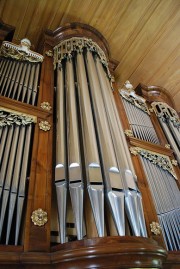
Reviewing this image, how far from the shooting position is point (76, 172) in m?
1.73

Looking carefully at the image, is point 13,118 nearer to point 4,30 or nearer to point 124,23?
point 4,30

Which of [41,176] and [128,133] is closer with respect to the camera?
[41,176]

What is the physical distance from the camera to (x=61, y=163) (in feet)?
6.02

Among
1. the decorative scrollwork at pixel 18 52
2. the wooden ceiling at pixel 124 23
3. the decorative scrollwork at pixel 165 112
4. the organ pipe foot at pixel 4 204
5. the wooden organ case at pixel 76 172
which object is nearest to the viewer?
the wooden organ case at pixel 76 172

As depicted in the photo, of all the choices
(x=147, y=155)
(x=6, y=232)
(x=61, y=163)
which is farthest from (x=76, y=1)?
(x=6, y=232)

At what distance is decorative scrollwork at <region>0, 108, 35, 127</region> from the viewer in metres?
2.15

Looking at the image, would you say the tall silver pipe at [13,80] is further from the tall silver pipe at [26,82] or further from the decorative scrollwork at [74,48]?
the decorative scrollwork at [74,48]

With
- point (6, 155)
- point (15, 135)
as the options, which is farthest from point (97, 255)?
point (15, 135)

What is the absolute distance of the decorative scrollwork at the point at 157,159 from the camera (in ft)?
9.24

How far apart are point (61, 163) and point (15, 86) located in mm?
1199

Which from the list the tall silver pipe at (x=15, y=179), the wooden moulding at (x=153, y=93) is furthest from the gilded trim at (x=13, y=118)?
the wooden moulding at (x=153, y=93)

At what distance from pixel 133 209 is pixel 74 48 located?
2.41m

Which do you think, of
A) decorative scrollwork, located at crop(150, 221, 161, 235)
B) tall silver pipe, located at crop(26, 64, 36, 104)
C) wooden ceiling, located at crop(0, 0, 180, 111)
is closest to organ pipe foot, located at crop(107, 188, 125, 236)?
decorative scrollwork, located at crop(150, 221, 161, 235)

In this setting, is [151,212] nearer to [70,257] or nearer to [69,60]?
[70,257]
